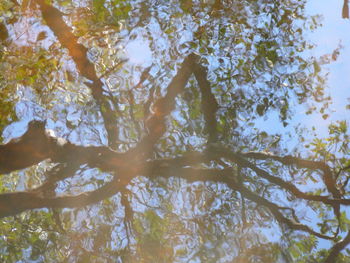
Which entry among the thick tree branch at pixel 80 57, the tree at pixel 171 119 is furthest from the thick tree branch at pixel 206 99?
the thick tree branch at pixel 80 57

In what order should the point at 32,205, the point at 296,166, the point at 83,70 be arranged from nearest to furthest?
the point at 32,205, the point at 296,166, the point at 83,70

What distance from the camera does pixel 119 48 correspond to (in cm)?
620

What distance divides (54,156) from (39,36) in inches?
122

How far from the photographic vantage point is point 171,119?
19.1 ft

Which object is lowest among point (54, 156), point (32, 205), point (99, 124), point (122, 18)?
point (32, 205)

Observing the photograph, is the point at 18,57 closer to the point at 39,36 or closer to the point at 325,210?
the point at 39,36

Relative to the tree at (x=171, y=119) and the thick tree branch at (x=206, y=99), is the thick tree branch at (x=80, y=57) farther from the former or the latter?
the thick tree branch at (x=206, y=99)

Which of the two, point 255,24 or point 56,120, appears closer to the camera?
point 56,120

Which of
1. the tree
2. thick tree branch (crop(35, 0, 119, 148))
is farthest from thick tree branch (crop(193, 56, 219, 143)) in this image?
thick tree branch (crop(35, 0, 119, 148))

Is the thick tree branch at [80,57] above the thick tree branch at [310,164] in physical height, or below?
above

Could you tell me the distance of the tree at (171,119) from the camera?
5.66 metres

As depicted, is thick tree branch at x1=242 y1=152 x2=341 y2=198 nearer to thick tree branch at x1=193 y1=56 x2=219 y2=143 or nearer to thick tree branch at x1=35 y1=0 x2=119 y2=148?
thick tree branch at x1=193 y1=56 x2=219 y2=143

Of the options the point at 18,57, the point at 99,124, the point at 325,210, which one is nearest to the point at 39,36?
the point at 18,57

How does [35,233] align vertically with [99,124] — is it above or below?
below
